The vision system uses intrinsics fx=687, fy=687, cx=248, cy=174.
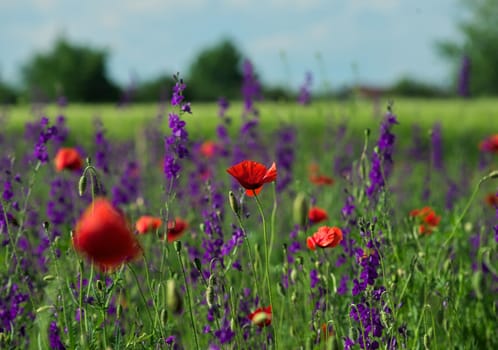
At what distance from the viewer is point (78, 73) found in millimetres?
33188

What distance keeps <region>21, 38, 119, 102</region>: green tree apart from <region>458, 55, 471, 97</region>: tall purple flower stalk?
90.2ft

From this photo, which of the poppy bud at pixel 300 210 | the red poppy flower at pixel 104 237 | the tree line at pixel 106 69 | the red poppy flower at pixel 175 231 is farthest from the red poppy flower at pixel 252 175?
the tree line at pixel 106 69

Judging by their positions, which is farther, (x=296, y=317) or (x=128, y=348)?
(x=296, y=317)

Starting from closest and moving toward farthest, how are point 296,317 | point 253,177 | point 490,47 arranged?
1. point 253,177
2. point 296,317
3. point 490,47

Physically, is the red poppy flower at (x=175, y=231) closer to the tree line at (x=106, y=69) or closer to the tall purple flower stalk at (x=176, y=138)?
the tall purple flower stalk at (x=176, y=138)

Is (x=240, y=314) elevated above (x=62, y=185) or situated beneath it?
situated beneath

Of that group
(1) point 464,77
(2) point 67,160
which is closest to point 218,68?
(1) point 464,77

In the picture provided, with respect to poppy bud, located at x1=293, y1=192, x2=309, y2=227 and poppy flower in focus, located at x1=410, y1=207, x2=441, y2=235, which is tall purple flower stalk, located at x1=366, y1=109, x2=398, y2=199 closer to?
poppy flower in focus, located at x1=410, y1=207, x2=441, y2=235

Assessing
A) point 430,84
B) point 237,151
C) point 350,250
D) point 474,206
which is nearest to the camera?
point 350,250

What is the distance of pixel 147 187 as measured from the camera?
5.61m

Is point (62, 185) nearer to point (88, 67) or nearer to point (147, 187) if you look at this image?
point (147, 187)

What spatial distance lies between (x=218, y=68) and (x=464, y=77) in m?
37.7

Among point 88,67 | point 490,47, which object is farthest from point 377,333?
point 490,47

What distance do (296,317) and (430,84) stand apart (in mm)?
45391
